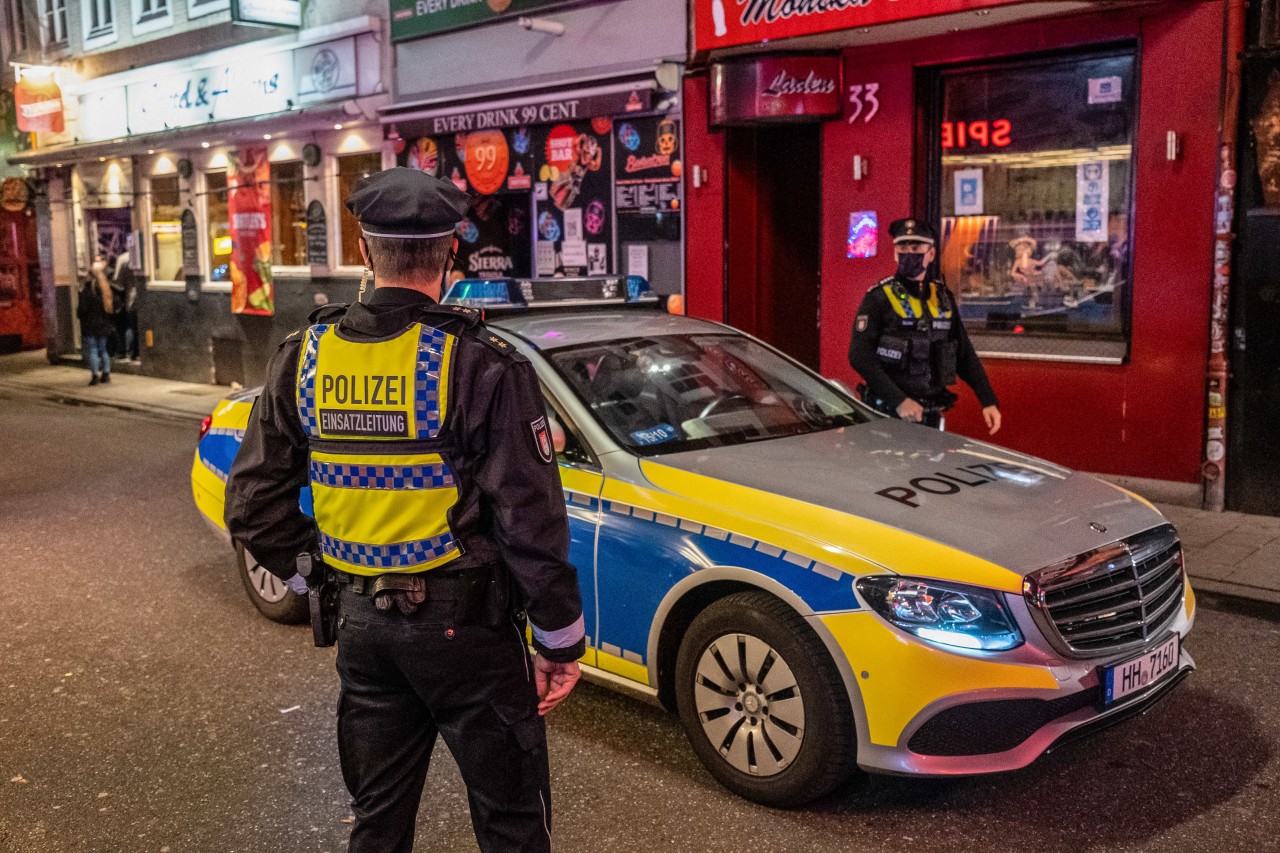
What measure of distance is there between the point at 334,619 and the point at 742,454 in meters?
2.08

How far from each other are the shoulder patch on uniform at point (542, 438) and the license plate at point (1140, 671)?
2077 millimetres

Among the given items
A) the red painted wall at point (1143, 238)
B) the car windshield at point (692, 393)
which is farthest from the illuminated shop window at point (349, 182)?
the car windshield at point (692, 393)

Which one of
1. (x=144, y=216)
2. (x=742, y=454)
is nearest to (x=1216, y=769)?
(x=742, y=454)

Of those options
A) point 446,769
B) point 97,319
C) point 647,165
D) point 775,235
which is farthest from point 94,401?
point 446,769

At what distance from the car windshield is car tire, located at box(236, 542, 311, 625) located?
208 centimetres

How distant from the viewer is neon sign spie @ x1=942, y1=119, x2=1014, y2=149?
9.75 m

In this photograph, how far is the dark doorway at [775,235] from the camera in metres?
11.9

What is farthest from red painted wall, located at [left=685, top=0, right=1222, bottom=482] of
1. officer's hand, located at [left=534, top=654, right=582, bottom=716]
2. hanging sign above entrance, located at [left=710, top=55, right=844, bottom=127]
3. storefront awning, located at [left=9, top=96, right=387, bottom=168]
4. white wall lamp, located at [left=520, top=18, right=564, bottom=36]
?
storefront awning, located at [left=9, top=96, right=387, bottom=168]

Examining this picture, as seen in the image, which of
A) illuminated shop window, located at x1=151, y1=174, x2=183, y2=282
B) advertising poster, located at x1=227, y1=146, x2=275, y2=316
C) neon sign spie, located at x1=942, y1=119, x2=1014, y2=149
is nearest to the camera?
neon sign spie, located at x1=942, y1=119, x2=1014, y2=149

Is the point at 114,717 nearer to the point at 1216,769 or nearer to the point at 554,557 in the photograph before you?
the point at 554,557

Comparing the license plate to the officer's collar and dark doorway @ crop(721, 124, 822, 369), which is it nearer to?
the officer's collar

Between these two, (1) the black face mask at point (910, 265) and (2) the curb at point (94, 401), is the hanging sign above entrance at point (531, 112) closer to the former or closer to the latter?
(2) the curb at point (94, 401)

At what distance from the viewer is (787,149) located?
12.0m

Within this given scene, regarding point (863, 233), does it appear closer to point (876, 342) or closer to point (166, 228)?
point (876, 342)
